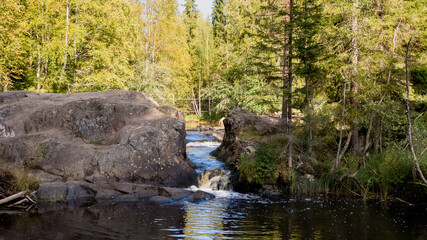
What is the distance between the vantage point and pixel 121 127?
15953mm

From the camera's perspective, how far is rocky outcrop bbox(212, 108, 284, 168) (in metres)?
16.4

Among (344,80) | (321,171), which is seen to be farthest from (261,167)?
(344,80)

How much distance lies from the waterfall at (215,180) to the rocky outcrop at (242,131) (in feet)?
2.38

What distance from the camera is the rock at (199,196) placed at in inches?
510

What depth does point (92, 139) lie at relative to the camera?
15375mm

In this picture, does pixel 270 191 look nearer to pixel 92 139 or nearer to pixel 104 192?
pixel 104 192

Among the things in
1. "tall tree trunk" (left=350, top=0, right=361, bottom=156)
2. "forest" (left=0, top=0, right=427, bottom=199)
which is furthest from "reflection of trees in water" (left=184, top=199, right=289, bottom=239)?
"tall tree trunk" (left=350, top=0, right=361, bottom=156)

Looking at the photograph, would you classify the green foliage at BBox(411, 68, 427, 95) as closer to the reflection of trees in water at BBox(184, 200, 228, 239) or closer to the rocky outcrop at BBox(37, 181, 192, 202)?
the reflection of trees in water at BBox(184, 200, 228, 239)

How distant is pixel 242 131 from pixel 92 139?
721 centimetres

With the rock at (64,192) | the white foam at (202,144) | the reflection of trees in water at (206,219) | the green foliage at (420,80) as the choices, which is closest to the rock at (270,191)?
the reflection of trees in water at (206,219)

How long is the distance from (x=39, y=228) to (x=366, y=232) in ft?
28.1

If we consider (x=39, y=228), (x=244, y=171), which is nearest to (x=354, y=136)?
(x=244, y=171)

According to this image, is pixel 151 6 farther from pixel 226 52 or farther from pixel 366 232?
Answer: pixel 366 232

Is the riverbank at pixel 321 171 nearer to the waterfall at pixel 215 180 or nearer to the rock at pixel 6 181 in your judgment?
the waterfall at pixel 215 180
